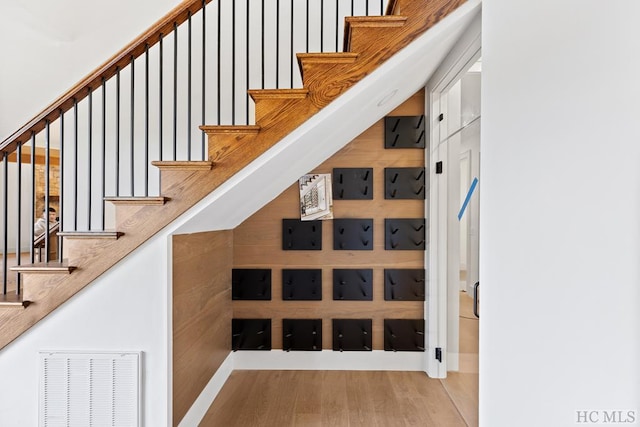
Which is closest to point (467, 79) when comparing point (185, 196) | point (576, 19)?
point (576, 19)

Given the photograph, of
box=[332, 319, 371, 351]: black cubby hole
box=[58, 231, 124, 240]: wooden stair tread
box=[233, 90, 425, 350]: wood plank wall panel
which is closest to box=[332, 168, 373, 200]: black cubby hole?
box=[233, 90, 425, 350]: wood plank wall panel

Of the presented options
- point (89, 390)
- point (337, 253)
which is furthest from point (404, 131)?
point (89, 390)

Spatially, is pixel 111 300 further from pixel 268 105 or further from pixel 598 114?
pixel 598 114

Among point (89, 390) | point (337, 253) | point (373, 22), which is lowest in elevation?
point (89, 390)

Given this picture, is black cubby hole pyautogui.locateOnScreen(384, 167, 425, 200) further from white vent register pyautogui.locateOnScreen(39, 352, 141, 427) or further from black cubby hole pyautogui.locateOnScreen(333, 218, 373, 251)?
white vent register pyautogui.locateOnScreen(39, 352, 141, 427)

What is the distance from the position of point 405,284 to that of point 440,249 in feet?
1.46

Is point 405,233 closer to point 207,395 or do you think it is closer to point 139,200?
point 207,395

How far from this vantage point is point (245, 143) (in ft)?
6.32

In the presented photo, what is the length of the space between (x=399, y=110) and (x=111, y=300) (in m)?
2.51

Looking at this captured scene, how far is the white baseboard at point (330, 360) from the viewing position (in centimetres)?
320

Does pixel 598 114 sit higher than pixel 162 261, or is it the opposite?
pixel 598 114

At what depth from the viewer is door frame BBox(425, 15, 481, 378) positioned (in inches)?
105

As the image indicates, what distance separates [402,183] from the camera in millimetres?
3186

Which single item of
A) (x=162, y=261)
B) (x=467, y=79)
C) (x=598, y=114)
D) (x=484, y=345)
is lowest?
(x=484, y=345)
